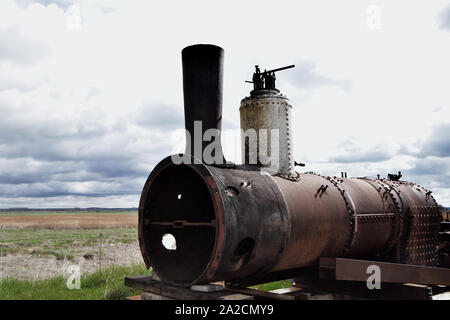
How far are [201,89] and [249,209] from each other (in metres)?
1.85

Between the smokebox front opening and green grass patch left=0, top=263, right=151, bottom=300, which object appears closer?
the smokebox front opening

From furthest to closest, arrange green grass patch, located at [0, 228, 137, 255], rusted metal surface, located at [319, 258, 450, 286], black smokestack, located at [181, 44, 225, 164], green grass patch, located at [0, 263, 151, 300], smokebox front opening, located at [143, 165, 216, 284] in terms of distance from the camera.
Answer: green grass patch, located at [0, 228, 137, 255] → green grass patch, located at [0, 263, 151, 300] → rusted metal surface, located at [319, 258, 450, 286] → black smokestack, located at [181, 44, 225, 164] → smokebox front opening, located at [143, 165, 216, 284]

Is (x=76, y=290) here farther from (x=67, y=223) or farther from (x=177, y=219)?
(x=67, y=223)

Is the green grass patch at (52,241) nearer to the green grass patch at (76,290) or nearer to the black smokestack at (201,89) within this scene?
the green grass patch at (76,290)

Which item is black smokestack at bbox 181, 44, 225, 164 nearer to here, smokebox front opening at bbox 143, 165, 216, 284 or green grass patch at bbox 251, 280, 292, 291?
smokebox front opening at bbox 143, 165, 216, 284

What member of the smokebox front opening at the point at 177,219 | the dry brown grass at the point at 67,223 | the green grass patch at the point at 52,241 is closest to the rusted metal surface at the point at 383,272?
the smokebox front opening at the point at 177,219

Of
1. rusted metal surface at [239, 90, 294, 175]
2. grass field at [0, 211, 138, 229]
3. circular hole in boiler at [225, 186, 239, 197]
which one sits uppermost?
rusted metal surface at [239, 90, 294, 175]

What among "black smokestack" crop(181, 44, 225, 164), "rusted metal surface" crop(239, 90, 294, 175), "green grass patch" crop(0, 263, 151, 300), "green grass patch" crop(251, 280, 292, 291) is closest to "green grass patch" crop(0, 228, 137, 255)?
"green grass patch" crop(0, 263, 151, 300)

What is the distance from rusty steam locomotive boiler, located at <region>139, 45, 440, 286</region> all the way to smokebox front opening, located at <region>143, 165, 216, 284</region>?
0.01 meters

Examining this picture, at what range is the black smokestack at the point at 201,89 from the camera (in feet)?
17.2

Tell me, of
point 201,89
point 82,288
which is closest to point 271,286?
point 82,288

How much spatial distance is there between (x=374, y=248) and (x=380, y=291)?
0.72m

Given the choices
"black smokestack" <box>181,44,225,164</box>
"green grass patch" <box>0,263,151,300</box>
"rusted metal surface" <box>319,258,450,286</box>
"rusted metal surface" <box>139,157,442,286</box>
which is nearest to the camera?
"rusted metal surface" <box>139,157,442,286</box>

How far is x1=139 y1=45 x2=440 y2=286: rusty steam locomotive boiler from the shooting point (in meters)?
4.34
